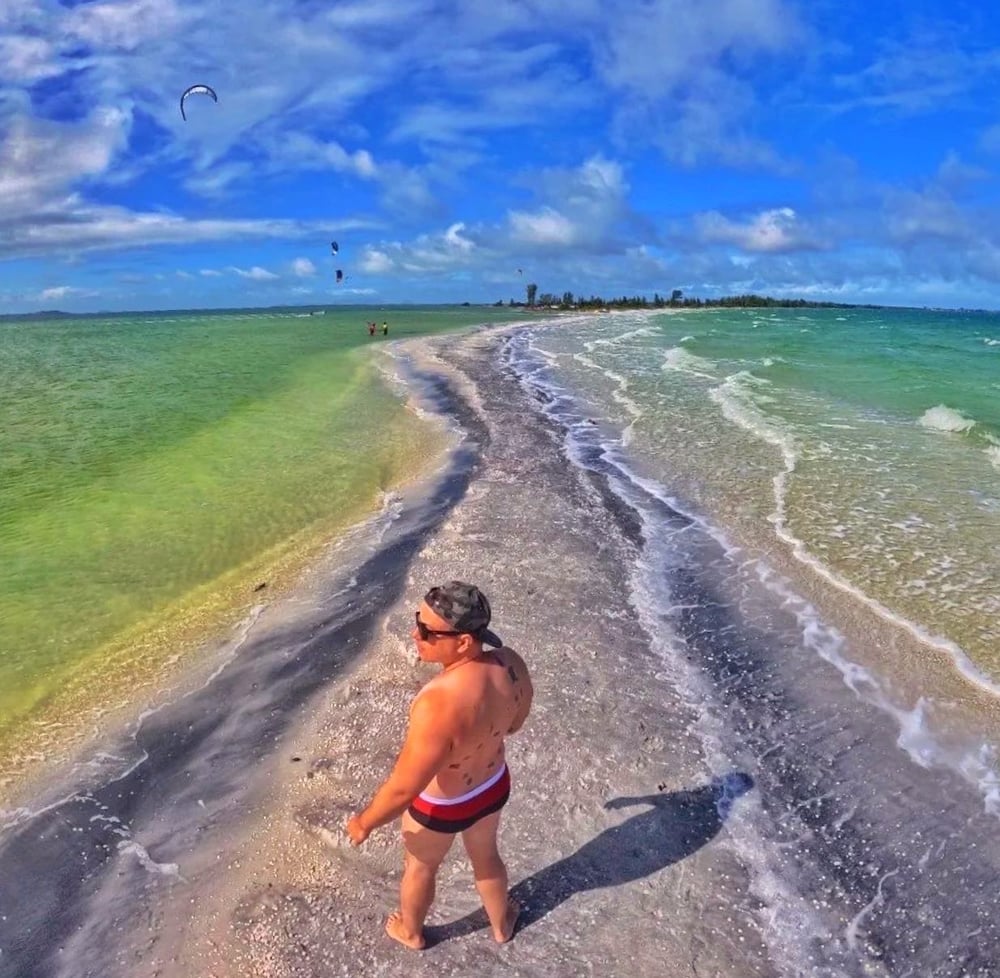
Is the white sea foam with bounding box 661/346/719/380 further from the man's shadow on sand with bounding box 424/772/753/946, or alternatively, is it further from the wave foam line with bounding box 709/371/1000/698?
the man's shadow on sand with bounding box 424/772/753/946

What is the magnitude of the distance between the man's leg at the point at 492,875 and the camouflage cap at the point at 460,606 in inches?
45.8

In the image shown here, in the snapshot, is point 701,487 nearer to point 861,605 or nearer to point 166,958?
point 861,605

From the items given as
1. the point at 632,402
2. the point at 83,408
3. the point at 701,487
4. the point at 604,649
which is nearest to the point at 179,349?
the point at 83,408

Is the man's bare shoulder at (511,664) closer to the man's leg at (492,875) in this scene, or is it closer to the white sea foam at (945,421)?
the man's leg at (492,875)

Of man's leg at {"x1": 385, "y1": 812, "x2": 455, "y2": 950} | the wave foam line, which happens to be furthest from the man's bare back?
the wave foam line

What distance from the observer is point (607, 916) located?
4570 millimetres

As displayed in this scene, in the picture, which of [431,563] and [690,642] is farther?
[431,563]

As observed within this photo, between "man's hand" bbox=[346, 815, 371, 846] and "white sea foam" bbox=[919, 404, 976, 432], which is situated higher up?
"man's hand" bbox=[346, 815, 371, 846]

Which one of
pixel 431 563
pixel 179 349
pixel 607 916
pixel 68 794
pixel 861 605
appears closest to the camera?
pixel 607 916

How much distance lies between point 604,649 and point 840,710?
85.7 inches

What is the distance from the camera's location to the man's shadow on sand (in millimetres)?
4621

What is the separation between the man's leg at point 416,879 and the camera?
4.03 metres

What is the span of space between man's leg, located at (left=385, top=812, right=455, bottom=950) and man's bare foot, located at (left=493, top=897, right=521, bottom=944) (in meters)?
0.42

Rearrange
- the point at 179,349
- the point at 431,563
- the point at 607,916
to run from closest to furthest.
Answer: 1. the point at 607,916
2. the point at 431,563
3. the point at 179,349
